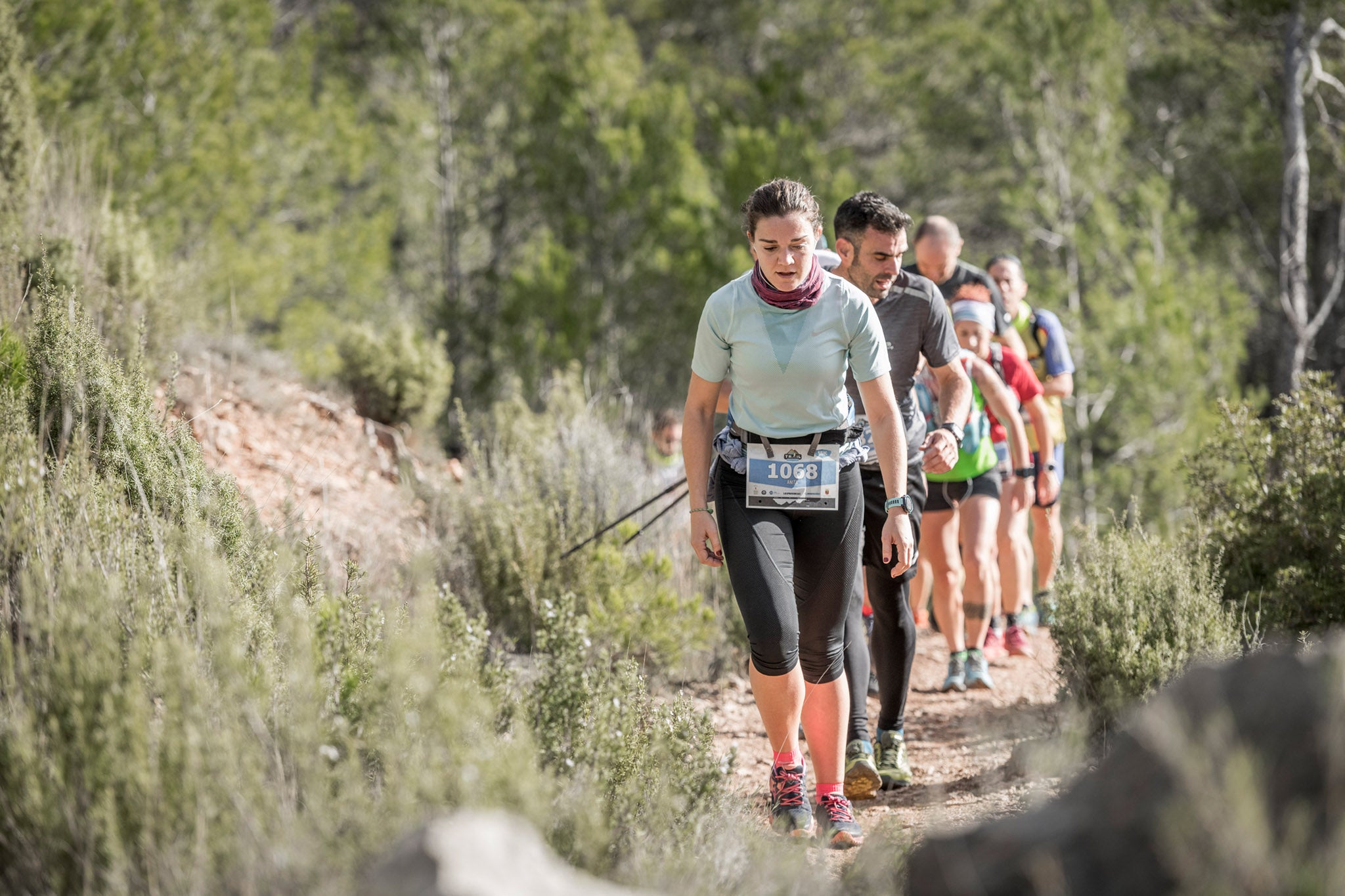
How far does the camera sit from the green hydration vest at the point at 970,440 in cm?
434

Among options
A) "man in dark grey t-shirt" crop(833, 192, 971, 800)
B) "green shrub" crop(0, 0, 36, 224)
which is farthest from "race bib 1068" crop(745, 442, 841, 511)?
"green shrub" crop(0, 0, 36, 224)

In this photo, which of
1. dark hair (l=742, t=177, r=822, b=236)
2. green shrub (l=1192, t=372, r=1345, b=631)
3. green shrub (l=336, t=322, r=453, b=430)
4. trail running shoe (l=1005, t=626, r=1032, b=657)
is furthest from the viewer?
green shrub (l=336, t=322, r=453, b=430)

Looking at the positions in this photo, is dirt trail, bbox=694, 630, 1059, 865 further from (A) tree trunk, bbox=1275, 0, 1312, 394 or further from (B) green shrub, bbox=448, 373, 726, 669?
(A) tree trunk, bbox=1275, 0, 1312, 394

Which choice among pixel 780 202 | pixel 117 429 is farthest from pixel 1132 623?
pixel 117 429

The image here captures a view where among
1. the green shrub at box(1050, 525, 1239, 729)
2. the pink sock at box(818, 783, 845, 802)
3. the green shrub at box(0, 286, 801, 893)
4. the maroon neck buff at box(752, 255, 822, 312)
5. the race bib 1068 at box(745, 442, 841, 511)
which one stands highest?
the maroon neck buff at box(752, 255, 822, 312)

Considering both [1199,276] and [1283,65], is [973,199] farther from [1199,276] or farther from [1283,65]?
[1283,65]

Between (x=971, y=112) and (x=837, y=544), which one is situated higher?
(x=971, y=112)

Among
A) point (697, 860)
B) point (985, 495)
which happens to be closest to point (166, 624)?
point (697, 860)

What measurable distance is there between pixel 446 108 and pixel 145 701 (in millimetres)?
11793

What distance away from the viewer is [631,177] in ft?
40.7

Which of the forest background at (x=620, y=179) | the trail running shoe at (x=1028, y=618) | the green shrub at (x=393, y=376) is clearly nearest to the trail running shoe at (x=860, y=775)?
the trail running shoe at (x=1028, y=618)

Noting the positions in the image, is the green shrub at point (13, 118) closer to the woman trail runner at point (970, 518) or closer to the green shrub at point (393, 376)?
the green shrub at point (393, 376)

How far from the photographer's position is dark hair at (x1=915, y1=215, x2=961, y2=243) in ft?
14.4

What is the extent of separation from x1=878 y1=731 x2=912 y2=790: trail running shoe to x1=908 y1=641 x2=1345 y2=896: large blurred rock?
1887 millimetres
